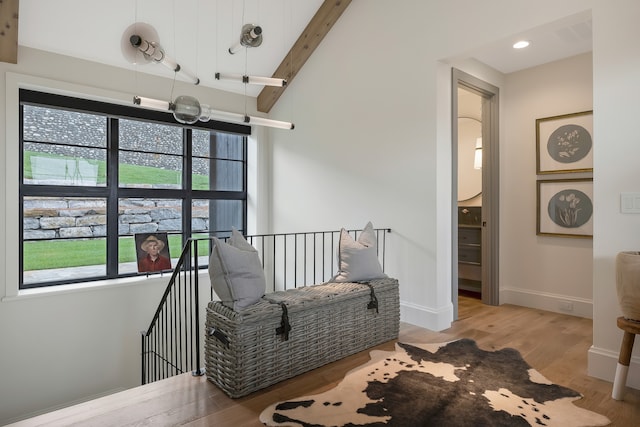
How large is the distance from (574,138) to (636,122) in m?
1.65

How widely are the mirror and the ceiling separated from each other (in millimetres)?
1002

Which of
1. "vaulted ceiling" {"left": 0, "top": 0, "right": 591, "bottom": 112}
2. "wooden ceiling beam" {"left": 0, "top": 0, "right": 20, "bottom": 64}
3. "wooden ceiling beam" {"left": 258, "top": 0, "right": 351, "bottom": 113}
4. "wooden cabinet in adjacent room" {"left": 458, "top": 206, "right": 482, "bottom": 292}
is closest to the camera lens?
"wooden ceiling beam" {"left": 0, "top": 0, "right": 20, "bottom": 64}

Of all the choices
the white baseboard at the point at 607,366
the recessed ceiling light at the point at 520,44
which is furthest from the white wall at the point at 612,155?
the recessed ceiling light at the point at 520,44

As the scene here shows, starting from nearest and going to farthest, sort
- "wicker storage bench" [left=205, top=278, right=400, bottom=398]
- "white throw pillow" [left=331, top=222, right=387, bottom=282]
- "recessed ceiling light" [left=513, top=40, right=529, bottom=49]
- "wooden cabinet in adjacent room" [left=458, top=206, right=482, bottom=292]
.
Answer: "wicker storage bench" [left=205, top=278, right=400, bottom=398]
"white throw pillow" [left=331, top=222, right=387, bottom=282]
"recessed ceiling light" [left=513, top=40, right=529, bottom=49]
"wooden cabinet in adjacent room" [left=458, top=206, right=482, bottom=292]

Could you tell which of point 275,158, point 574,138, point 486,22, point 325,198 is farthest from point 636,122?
point 275,158

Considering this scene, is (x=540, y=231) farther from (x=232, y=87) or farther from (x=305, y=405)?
(x=232, y=87)

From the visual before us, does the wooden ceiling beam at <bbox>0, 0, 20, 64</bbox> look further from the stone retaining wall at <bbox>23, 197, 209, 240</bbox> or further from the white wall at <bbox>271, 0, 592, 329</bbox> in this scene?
the white wall at <bbox>271, 0, 592, 329</bbox>

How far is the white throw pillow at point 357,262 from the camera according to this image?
3.11m

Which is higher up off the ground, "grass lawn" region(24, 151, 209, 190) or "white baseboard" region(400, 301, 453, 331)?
"grass lawn" region(24, 151, 209, 190)

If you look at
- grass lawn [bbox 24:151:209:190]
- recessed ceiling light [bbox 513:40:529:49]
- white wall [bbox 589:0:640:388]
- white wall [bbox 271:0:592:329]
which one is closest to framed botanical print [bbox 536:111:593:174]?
white wall [bbox 271:0:592:329]

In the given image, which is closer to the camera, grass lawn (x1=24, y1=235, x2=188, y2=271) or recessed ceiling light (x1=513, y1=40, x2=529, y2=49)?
recessed ceiling light (x1=513, y1=40, x2=529, y2=49)

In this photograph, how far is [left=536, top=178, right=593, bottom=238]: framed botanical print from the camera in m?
3.75

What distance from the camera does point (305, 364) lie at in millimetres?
2527

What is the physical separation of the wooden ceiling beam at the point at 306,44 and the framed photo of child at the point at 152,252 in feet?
7.29
